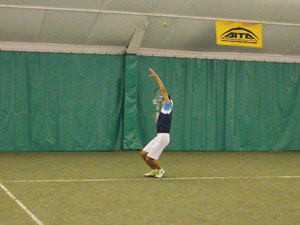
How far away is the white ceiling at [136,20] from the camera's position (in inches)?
556

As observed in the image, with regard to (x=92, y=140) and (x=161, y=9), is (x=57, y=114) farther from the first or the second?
(x=161, y=9)

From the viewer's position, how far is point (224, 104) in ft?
56.2

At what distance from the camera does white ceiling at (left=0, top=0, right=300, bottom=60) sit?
14.1 m

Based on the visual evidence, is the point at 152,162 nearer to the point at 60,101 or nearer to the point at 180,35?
the point at 60,101

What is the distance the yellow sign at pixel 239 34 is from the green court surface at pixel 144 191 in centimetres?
384

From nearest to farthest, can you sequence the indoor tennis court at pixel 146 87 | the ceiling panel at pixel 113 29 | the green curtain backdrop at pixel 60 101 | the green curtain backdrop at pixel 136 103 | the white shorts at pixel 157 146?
the white shorts at pixel 157 146, the indoor tennis court at pixel 146 87, the ceiling panel at pixel 113 29, the green curtain backdrop at pixel 60 101, the green curtain backdrop at pixel 136 103

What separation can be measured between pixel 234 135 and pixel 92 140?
4682 millimetres

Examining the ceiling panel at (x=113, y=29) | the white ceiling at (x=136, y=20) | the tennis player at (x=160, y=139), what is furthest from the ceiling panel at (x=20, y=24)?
the tennis player at (x=160, y=139)

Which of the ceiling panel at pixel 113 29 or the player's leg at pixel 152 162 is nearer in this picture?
the player's leg at pixel 152 162

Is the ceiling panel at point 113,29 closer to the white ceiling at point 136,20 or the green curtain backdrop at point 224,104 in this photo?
the white ceiling at point 136,20

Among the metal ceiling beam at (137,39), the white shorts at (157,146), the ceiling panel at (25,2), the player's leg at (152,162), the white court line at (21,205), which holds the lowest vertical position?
the white court line at (21,205)

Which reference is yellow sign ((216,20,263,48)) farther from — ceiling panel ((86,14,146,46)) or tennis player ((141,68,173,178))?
tennis player ((141,68,173,178))

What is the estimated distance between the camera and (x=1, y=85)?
49.7 ft

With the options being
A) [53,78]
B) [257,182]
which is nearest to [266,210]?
[257,182]
